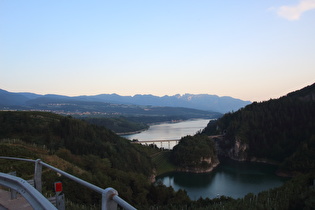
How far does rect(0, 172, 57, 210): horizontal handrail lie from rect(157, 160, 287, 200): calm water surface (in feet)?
153

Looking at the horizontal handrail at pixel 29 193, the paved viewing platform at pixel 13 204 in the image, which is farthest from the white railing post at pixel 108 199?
the paved viewing platform at pixel 13 204

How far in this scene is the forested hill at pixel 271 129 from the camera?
277 ft

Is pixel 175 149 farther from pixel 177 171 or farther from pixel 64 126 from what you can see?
pixel 64 126

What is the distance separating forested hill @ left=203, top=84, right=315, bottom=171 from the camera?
8431 centimetres

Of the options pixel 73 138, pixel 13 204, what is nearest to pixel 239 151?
pixel 73 138

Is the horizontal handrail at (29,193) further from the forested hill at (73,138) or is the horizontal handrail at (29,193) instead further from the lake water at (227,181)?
the lake water at (227,181)

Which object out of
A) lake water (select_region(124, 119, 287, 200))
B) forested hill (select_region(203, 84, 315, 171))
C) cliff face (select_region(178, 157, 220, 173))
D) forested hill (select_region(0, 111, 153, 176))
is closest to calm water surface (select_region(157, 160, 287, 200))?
lake water (select_region(124, 119, 287, 200))

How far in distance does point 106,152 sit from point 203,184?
23.5m

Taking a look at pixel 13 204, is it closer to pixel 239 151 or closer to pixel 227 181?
pixel 227 181

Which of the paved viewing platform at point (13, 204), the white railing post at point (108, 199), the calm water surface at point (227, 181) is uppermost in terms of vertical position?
the white railing post at point (108, 199)

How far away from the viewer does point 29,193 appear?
337cm

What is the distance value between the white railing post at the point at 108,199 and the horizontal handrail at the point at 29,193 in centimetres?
67

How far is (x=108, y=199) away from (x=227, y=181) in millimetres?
61913

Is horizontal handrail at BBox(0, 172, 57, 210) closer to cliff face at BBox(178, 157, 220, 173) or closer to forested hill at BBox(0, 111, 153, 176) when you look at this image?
forested hill at BBox(0, 111, 153, 176)
